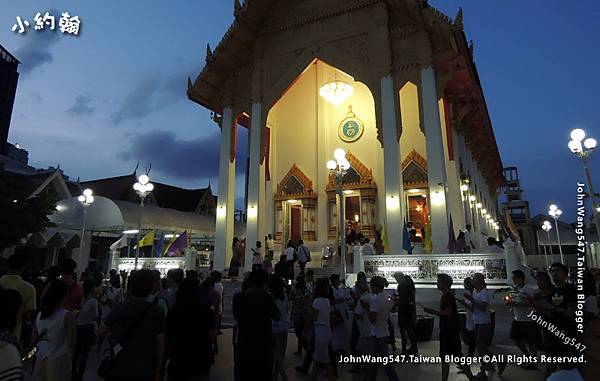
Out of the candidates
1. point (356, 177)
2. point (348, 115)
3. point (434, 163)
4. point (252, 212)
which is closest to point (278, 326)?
point (434, 163)

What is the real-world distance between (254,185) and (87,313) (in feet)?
42.1

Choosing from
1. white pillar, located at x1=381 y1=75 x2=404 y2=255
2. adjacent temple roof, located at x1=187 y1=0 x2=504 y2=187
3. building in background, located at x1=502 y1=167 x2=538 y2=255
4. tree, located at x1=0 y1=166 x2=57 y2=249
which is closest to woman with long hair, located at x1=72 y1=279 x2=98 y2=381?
white pillar, located at x1=381 y1=75 x2=404 y2=255

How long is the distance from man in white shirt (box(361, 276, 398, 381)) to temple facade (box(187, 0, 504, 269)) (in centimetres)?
943

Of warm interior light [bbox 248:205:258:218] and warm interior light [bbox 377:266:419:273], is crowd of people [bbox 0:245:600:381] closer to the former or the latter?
warm interior light [bbox 377:266:419:273]

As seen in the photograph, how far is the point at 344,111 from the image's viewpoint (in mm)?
20125

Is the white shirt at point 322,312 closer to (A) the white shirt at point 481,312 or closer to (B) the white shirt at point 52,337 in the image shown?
(A) the white shirt at point 481,312

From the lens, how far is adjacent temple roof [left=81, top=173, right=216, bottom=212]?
3478cm

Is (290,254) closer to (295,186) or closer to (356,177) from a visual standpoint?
(356,177)

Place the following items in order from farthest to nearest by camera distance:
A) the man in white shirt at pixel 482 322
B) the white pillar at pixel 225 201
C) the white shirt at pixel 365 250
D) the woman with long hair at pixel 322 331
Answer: the white pillar at pixel 225 201 → the white shirt at pixel 365 250 → the man in white shirt at pixel 482 322 → the woman with long hair at pixel 322 331

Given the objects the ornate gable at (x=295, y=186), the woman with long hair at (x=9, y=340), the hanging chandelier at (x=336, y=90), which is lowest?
the woman with long hair at (x=9, y=340)

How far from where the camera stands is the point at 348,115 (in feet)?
65.1

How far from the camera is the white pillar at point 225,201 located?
1769cm

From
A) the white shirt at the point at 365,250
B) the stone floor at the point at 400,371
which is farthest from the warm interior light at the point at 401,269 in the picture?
the stone floor at the point at 400,371

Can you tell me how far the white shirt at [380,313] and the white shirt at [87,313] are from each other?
11.7 ft
